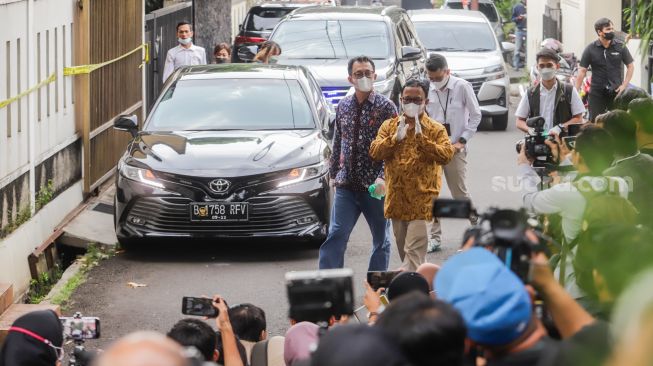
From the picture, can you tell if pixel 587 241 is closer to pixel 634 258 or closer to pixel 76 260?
pixel 634 258

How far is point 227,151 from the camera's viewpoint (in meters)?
12.5

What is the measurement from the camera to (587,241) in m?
A: 5.71

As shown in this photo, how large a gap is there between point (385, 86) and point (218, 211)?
19.0 feet

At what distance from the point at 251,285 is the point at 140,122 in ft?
23.7

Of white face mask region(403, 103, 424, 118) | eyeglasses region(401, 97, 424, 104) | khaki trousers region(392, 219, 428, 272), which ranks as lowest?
khaki trousers region(392, 219, 428, 272)

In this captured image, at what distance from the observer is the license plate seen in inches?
474

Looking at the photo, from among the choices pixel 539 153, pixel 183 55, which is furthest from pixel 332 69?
pixel 539 153

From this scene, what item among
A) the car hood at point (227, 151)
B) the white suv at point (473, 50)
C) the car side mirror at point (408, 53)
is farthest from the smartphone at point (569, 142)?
the white suv at point (473, 50)

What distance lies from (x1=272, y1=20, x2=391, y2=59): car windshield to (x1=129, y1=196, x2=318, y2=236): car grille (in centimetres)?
657

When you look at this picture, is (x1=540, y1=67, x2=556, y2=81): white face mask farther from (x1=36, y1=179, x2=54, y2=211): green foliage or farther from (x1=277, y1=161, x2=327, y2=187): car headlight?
(x1=36, y1=179, x2=54, y2=211): green foliage

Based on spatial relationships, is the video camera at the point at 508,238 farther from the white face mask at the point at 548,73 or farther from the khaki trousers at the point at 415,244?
the white face mask at the point at 548,73

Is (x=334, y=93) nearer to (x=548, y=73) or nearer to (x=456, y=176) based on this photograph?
(x=456, y=176)

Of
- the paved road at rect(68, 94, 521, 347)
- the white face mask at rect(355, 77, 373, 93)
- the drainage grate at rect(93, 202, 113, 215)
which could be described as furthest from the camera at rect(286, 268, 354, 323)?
the drainage grate at rect(93, 202, 113, 215)

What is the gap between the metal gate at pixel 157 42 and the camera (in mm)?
19656
